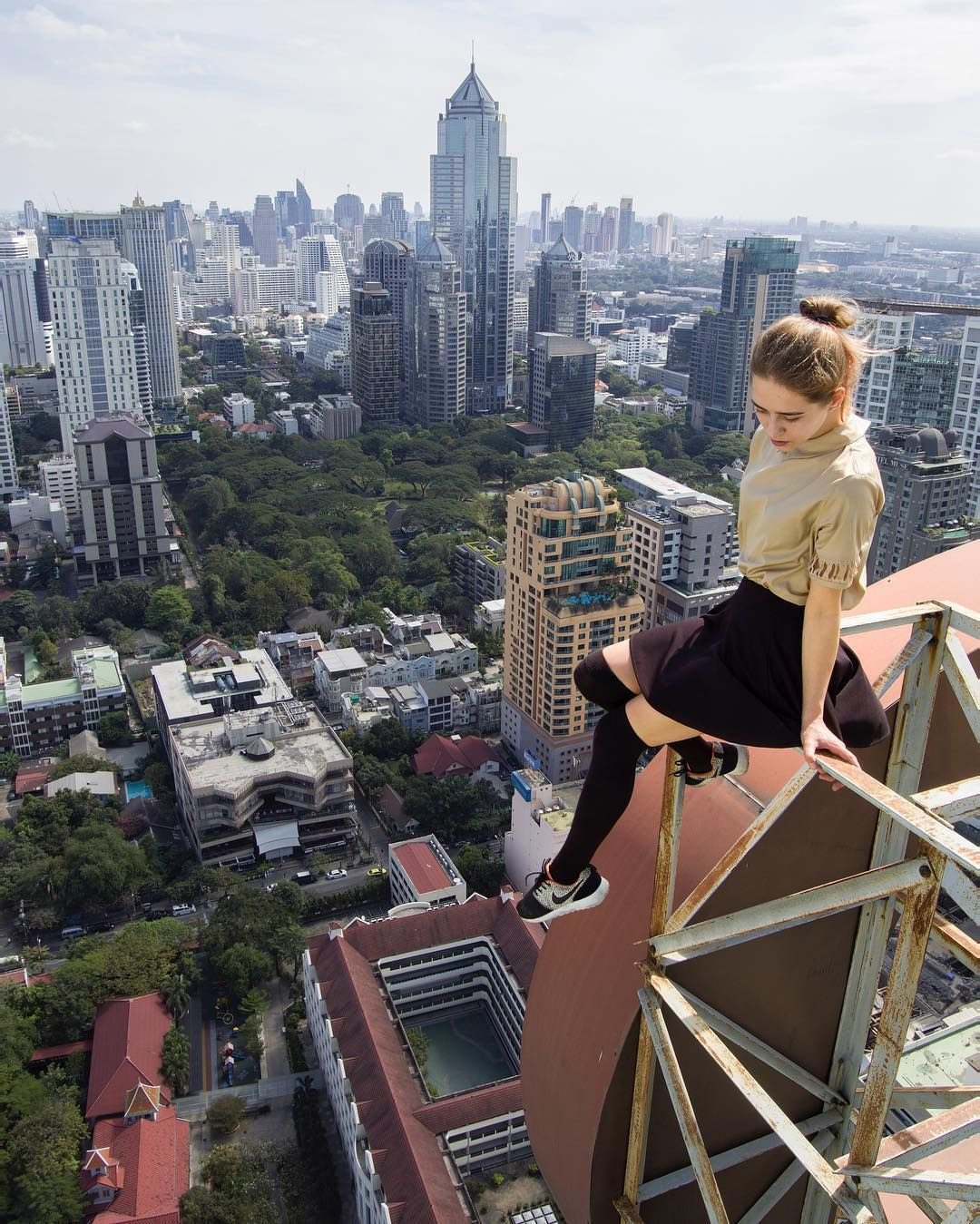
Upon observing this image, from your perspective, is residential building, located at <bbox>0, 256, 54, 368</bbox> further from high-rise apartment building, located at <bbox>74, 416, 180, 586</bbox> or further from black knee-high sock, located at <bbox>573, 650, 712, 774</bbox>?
black knee-high sock, located at <bbox>573, 650, 712, 774</bbox>

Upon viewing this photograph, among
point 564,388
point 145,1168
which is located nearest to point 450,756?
point 145,1168

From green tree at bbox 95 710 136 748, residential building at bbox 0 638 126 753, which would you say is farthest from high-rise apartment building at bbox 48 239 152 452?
green tree at bbox 95 710 136 748

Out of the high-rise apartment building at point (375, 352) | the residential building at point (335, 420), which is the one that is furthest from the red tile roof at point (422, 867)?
the high-rise apartment building at point (375, 352)

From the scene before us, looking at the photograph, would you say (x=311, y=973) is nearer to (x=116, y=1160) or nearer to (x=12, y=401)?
(x=116, y=1160)

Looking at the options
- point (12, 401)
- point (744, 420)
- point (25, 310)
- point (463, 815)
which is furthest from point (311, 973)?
point (25, 310)

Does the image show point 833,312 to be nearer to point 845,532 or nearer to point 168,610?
point 845,532

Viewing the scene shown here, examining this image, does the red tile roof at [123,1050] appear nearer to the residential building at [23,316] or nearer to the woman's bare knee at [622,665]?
the woman's bare knee at [622,665]
